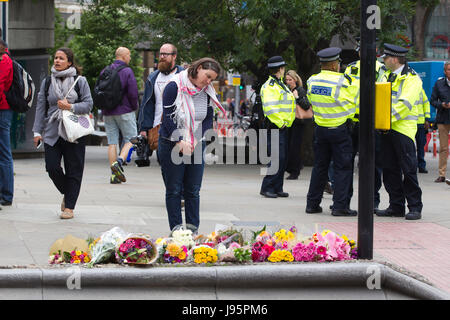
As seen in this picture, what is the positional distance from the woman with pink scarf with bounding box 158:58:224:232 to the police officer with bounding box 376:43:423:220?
286 centimetres

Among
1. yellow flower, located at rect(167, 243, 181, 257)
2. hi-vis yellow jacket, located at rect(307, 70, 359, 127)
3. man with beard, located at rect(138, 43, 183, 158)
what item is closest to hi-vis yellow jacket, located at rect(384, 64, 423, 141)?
hi-vis yellow jacket, located at rect(307, 70, 359, 127)

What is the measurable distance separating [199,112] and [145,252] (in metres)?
1.78

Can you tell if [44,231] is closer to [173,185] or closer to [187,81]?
[173,185]

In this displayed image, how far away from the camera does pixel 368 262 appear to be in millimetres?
6645

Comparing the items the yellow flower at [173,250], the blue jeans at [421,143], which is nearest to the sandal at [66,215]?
the yellow flower at [173,250]

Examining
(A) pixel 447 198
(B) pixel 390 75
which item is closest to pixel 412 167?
(B) pixel 390 75

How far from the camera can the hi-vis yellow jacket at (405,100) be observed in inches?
392

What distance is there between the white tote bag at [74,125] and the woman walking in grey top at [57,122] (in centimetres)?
6

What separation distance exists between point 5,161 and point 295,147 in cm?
601

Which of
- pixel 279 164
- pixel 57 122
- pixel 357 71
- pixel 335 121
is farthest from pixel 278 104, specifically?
pixel 57 122

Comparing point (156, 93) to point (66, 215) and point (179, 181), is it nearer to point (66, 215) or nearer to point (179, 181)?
point (66, 215)

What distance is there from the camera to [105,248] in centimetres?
647
